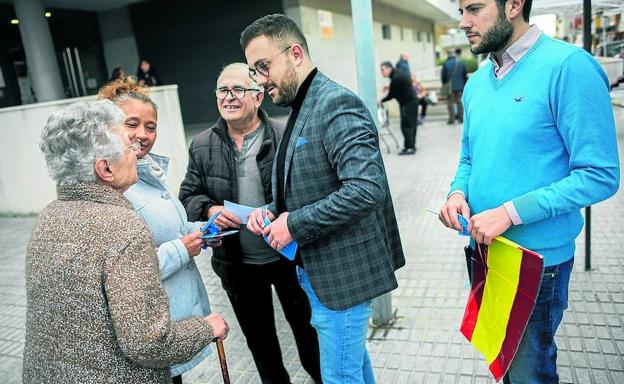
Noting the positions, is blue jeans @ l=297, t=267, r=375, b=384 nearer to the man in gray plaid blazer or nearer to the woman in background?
the man in gray plaid blazer

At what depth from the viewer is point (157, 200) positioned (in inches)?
75.6

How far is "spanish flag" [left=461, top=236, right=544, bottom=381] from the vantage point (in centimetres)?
156

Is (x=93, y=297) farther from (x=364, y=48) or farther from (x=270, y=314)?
(x=364, y=48)

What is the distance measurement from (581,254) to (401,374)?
2.28 m

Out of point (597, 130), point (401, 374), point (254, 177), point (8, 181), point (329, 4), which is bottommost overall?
point (401, 374)

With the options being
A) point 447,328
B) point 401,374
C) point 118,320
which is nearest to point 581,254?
point 447,328

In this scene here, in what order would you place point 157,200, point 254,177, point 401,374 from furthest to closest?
point 401,374 → point 254,177 → point 157,200

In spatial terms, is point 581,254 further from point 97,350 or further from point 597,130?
point 97,350

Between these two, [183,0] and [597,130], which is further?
[183,0]

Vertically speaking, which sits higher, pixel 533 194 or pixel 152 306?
pixel 533 194

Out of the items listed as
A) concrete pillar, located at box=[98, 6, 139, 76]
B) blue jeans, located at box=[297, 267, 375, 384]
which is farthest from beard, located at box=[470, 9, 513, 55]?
concrete pillar, located at box=[98, 6, 139, 76]

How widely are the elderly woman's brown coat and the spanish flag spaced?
1.11m

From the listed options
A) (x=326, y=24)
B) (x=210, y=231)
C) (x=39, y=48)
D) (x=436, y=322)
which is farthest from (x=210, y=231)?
(x=326, y=24)

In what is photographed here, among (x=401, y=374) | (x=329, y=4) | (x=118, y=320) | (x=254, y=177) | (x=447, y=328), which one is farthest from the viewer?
(x=329, y=4)
